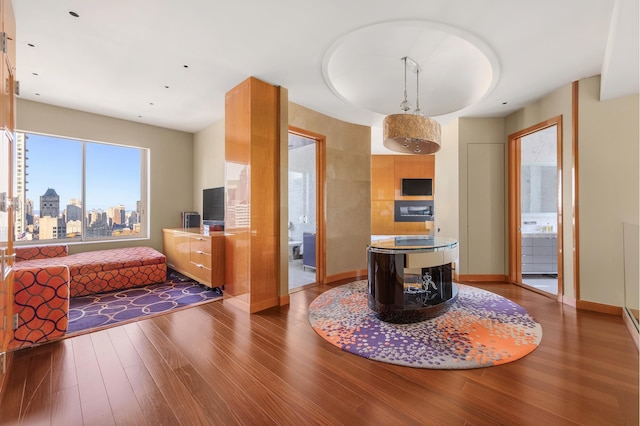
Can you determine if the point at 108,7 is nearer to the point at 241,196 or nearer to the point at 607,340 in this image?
the point at 241,196

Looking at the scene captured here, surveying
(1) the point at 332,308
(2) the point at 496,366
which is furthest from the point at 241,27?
(2) the point at 496,366

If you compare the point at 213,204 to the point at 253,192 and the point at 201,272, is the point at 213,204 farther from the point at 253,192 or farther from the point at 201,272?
the point at 253,192

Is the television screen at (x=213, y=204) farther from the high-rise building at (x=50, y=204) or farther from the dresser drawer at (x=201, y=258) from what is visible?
the high-rise building at (x=50, y=204)

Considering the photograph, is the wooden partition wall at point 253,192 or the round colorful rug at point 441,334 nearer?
the round colorful rug at point 441,334

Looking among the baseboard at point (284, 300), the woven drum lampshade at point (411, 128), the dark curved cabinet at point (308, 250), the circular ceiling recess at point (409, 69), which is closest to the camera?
the circular ceiling recess at point (409, 69)

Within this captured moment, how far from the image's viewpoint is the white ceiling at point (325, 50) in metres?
2.33

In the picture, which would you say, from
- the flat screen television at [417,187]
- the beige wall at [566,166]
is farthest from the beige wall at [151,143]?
the beige wall at [566,166]

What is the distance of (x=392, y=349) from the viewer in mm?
2490

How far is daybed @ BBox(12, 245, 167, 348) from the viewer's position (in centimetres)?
248

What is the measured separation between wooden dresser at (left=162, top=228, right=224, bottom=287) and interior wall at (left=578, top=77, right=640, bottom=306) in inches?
194

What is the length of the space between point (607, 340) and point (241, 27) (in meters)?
4.63

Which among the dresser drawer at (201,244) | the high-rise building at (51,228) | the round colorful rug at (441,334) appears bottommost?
the round colorful rug at (441,334)

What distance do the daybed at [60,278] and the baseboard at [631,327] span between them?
5.43m

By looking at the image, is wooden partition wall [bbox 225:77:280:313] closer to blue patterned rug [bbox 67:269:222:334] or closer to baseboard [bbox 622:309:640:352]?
blue patterned rug [bbox 67:269:222:334]
